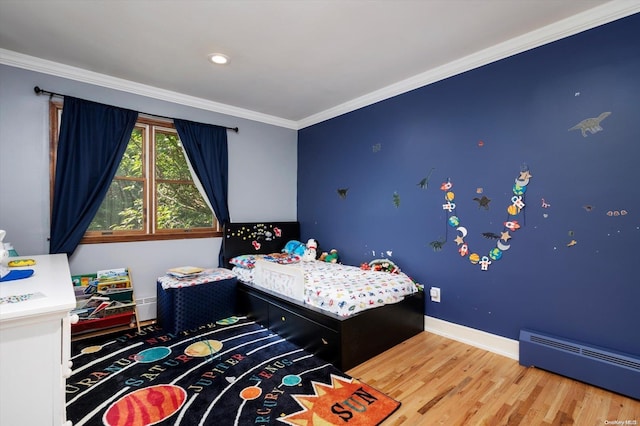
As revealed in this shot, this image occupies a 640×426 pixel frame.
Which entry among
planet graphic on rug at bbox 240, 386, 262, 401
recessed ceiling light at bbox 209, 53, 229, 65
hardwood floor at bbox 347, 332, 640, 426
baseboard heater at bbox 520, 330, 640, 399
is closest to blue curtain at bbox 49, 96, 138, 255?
recessed ceiling light at bbox 209, 53, 229, 65

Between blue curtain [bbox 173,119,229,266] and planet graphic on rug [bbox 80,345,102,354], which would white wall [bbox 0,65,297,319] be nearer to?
blue curtain [bbox 173,119,229,266]

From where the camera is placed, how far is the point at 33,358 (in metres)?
1.03

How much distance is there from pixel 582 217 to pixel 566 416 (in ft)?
4.17

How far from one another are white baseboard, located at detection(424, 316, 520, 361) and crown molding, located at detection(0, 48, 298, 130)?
3.26m

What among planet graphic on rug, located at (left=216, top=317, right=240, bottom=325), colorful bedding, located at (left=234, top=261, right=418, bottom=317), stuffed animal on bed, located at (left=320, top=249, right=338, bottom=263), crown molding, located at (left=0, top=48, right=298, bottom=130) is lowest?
planet graphic on rug, located at (left=216, top=317, right=240, bottom=325)

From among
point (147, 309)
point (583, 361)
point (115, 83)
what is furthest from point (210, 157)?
point (583, 361)

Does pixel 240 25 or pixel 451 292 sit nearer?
pixel 240 25

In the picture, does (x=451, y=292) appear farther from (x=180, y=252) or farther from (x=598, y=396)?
(x=180, y=252)

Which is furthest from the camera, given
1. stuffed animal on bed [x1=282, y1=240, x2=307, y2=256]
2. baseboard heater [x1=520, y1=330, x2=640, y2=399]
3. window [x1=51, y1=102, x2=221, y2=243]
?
stuffed animal on bed [x1=282, y1=240, x2=307, y2=256]

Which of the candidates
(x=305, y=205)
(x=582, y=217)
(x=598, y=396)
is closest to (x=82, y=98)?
(x=305, y=205)

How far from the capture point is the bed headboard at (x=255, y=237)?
3.73m

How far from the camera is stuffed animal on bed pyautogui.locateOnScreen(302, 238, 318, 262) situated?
380cm

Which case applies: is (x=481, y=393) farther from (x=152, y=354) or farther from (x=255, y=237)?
(x=255, y=237)

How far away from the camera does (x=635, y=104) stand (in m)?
1.92
